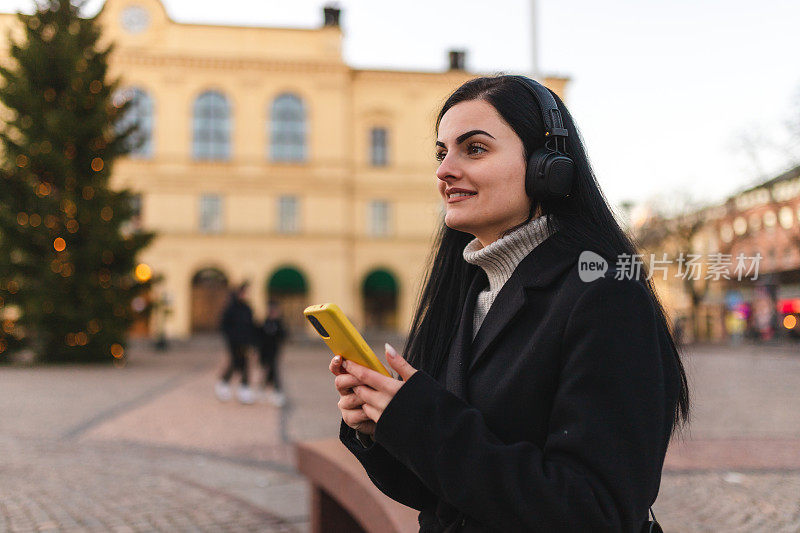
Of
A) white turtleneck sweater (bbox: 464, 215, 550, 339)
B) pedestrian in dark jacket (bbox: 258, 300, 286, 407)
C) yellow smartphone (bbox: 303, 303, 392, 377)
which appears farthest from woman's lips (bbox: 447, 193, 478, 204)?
pedestrian in dark jacket (bbox: 258, 300, 286, 407)

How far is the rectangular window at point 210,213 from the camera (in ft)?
115

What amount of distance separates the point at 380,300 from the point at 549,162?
36074 millimetres

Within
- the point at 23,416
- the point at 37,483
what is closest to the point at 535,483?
the point at 37,483

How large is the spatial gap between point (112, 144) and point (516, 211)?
2164 cm

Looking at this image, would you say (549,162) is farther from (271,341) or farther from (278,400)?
(278,400)

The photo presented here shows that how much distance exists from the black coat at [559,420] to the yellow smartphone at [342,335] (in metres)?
0.11

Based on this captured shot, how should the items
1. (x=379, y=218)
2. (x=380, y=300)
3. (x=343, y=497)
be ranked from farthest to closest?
(x=380, y=300) → (x=379, y=218) → (x=343, y=497)

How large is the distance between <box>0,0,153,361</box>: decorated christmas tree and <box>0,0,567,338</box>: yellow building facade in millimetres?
14107

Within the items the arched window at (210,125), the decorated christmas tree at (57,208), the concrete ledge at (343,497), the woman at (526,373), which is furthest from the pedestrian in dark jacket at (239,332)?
the arched window at (210,125)

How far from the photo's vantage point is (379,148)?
3750 cm

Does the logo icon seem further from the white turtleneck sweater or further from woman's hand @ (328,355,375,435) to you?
woman's hand @ (328,355,375,435)

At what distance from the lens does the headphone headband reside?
1.46 m

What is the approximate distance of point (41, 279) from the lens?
64.6 feet

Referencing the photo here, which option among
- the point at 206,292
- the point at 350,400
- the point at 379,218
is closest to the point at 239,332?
the point at 350,400
